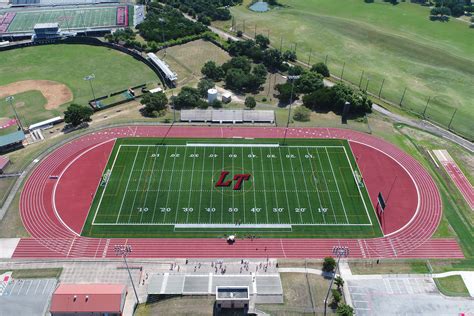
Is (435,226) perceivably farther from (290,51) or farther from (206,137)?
(290,51)

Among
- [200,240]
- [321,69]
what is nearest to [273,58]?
[321,69]

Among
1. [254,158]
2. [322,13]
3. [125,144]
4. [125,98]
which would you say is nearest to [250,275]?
[254,158]

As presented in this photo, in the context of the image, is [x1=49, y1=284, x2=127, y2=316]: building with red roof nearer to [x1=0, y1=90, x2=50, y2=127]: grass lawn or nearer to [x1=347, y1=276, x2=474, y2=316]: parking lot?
[x1=347, y1=276, x2=474, y2=316]: parking lot

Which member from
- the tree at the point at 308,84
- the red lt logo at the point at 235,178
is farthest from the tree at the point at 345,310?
the tree at the point at 308,84

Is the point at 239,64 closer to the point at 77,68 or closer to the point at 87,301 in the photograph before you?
the point at 77,68

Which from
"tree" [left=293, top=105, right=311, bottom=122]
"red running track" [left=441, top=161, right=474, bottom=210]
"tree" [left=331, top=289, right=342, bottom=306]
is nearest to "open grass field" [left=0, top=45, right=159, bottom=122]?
"tree" [left=293, top=105, right=311, bottom=122]

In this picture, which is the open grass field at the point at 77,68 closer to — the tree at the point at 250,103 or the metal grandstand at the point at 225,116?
the metal grandstand at the point at 225,116
